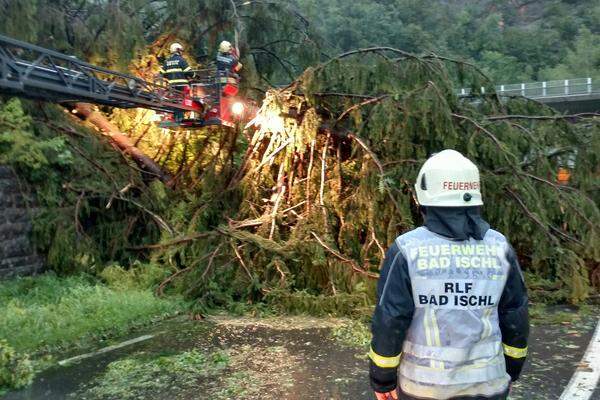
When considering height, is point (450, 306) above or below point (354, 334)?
above

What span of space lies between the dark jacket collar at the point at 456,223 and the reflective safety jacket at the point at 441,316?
0.05ft

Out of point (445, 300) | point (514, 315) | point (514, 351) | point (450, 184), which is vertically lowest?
point (514, 351)

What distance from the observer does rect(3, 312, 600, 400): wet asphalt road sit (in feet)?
14.4

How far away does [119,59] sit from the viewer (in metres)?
10.2

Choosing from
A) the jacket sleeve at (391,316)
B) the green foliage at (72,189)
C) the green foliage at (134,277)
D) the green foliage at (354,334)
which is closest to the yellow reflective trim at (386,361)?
the jacket sleeve at (391,316)

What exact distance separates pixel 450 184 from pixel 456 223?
0.49ft

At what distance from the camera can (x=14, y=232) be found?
8078mm

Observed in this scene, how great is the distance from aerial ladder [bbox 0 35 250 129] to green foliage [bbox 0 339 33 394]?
2.51m

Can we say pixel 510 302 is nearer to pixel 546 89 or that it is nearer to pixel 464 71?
pixel 464 71

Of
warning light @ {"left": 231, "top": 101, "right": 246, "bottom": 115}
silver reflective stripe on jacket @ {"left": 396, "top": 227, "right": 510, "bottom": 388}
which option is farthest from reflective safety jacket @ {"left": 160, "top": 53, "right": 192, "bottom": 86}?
silver reflective stripe on jacket @ {"left": 396, "top": 227, "right": 510, "bottom": 388}

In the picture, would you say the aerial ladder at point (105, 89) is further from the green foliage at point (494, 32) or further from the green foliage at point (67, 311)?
the green foliage at point (494, 32)

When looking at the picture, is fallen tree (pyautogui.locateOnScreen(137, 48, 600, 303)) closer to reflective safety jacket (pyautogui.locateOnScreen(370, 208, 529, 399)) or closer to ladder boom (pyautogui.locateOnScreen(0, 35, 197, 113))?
ladder boom (pyautogui.locateOnScreen(0, 35, 197, 113))

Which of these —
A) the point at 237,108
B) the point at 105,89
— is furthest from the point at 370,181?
the point at 105,89

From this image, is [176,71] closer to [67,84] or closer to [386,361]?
[67,84]
